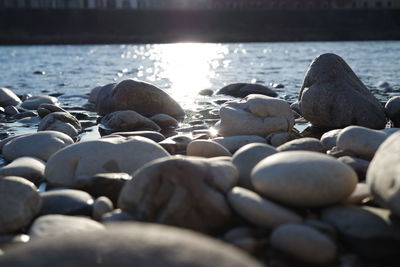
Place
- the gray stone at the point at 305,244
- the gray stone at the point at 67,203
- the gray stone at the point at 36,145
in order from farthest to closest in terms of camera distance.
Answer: the gray stone at the point at 36,145, the gray stone at the point at 67,203, the gray stone at the point at 305,244

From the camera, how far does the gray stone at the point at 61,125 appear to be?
231 inches

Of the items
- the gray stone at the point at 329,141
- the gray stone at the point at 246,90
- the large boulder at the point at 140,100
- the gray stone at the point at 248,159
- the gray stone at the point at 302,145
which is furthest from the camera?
the gray stone at the point at 246,90

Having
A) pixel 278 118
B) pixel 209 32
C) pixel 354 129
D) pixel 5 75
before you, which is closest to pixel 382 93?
pixel 278 118

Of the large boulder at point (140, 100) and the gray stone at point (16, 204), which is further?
the large boulder at point (140, 100)

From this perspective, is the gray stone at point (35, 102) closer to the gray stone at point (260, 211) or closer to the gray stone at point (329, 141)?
the gray stone at point (329, 141)

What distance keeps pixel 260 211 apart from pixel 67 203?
3.51ft

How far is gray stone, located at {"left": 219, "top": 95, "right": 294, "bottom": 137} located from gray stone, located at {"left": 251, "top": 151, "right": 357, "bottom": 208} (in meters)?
2.46

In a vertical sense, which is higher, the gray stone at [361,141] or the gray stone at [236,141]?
the gray stone at [361,141]

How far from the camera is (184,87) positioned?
11.8 m

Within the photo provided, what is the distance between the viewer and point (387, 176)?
2.52 metres

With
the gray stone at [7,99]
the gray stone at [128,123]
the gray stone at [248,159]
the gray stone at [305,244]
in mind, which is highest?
the gray stone at [248,159]

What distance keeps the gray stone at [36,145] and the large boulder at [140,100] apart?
95.7 inches

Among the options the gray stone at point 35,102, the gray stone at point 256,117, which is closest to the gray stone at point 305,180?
the gray stone at point 256,117

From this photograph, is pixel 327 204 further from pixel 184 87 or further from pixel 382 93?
pixel 184 87
